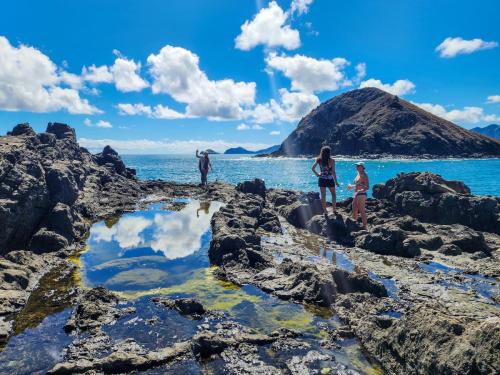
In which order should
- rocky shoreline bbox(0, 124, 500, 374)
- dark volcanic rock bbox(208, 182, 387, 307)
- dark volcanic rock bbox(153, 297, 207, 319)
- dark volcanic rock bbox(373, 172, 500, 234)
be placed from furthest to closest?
dark volcanic rock bbox(373, 172, 500, 234), dark volcanic rock bbox(208, 182, 387, 307), dark volcanic rock bbox(153, 297, 207, 319), rocky shoreline bbox(0, 124, 500, 374)

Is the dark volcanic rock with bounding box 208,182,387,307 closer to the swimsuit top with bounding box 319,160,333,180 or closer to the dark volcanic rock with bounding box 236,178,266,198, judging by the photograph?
the swimsuit top with bounding box 319,160,333,180

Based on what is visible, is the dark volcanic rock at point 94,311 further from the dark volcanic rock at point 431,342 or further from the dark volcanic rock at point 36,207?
the dark volcanic rock at point 36,207

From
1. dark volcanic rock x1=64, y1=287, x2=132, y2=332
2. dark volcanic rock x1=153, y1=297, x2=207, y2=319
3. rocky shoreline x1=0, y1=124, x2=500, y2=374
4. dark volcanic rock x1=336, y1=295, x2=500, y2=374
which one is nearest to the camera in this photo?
dark volcanic rock x1=336, y1=295, x2=500, y2=374

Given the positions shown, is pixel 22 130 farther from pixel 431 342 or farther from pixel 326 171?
pixel 431 342

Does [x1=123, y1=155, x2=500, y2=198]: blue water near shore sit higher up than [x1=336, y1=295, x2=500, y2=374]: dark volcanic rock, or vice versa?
[x1=336, y1=295, x2=500, y2=374]: dark volcanic rock

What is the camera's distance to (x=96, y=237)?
56.4 feet

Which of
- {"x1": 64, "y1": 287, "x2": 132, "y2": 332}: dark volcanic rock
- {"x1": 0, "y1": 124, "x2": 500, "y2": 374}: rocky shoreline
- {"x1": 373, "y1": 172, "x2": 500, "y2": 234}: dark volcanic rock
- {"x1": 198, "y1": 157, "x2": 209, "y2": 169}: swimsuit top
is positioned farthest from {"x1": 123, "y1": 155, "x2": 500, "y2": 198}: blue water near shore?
{"x1": 64, "y1": 287, "x2": 132, "y2": 332}: dark volcanic rock

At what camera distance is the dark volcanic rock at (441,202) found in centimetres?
1814

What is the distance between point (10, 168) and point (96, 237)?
4.66 meters

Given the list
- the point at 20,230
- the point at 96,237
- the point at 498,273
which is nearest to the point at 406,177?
the point at 498,273

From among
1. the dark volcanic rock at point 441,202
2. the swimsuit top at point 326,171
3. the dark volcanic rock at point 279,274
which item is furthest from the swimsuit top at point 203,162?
the dark volcanic rock at point 279,274

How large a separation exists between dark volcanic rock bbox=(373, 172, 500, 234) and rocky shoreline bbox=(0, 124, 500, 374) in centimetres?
6

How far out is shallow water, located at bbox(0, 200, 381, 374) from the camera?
6.86 meters

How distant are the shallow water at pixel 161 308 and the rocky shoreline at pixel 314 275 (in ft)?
0.75
